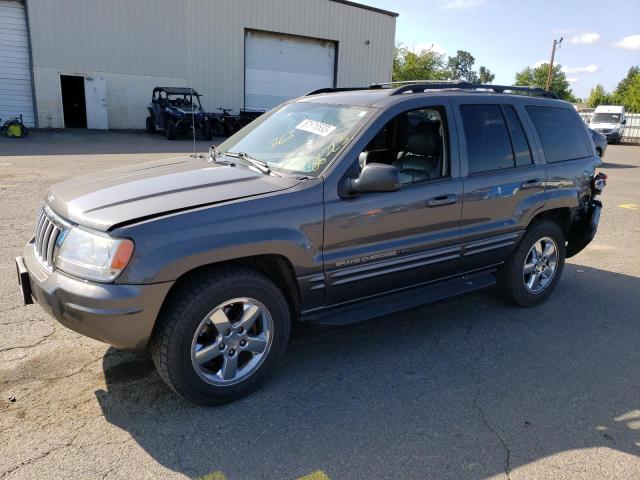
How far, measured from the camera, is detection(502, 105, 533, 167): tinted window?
174 inches

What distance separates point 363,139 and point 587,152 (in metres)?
2.88

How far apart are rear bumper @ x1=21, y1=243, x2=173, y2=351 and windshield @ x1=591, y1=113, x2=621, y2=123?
35.3 meters

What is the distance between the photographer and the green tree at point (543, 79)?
86312 millimetres

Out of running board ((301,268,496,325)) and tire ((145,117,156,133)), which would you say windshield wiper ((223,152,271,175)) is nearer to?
running board ((301,268,496,325))

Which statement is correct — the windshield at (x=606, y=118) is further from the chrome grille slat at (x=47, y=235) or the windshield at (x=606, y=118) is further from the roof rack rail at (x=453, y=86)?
the chrome grille slat at (x=47, y=235)

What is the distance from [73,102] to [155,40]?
190 inches

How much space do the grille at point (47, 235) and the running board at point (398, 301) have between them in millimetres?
1540

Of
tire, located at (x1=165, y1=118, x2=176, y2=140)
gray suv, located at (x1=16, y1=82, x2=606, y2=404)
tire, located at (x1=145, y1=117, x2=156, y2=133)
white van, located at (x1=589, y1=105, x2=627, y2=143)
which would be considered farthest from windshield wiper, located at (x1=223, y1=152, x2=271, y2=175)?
white van, located at (x1=589, y1=105, x2=627, y2=143)

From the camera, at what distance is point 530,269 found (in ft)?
15.6

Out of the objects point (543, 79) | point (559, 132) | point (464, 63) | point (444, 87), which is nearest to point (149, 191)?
point (444, 87)

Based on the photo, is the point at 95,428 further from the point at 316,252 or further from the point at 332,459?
the point at 316,252

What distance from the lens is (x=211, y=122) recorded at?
22.0 meters

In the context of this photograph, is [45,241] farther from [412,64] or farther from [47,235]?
[412,64]

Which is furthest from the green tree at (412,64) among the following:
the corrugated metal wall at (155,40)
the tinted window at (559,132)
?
the tinted window at (559,132)
